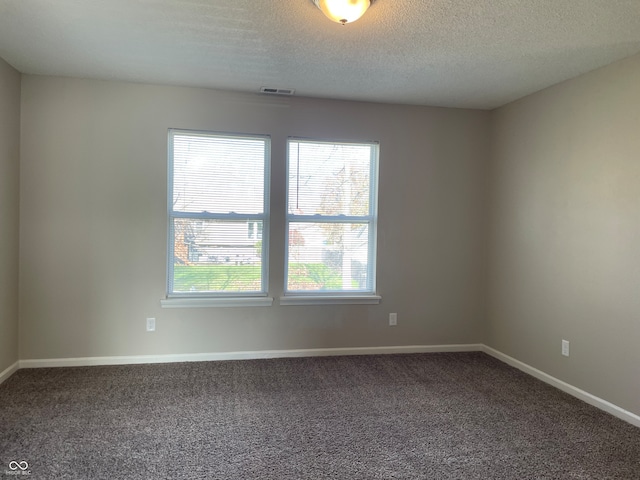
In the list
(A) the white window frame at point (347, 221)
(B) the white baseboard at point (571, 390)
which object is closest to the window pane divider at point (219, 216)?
(A) the white window frame at point (347, 221)

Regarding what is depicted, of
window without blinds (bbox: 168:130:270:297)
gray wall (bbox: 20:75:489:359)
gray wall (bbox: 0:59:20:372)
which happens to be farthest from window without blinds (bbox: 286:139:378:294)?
gray wall (bbox: 0:59:20:372)

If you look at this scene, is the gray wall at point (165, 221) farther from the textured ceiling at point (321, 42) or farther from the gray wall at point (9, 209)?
the textured ceiling at point (321, 42)

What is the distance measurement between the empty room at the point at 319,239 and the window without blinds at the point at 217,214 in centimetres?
2

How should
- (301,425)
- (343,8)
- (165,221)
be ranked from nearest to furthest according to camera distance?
(343,8), (301,425), (165,221)

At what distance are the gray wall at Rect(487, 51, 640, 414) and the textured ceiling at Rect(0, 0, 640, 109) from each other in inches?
11.6

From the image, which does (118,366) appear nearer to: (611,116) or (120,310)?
(120,310)

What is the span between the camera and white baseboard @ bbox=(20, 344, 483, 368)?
3.45 metres

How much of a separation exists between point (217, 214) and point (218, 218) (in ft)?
0.13

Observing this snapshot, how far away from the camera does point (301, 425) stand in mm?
2523

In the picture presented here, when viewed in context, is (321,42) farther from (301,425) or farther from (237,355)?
(237,355)

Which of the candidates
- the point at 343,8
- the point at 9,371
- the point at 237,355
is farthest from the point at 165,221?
the point at 343,8

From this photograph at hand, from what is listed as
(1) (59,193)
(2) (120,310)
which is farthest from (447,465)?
(1) (59,193)

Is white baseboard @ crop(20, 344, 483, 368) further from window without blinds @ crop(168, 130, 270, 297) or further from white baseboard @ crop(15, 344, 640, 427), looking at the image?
window without blinds @ crop(168, 130, 270, 297)

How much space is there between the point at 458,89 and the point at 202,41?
2.16 metres
